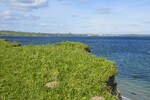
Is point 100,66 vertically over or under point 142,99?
over

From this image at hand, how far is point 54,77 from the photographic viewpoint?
8.42m

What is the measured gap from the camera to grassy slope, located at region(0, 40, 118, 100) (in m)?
7.16

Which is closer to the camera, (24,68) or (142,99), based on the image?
(24,68)

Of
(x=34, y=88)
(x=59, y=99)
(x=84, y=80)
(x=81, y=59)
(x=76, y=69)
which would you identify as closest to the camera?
(x=59, y=99)

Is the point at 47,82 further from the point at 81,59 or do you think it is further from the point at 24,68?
the point at 81,59

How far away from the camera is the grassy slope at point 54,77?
7.16 meters

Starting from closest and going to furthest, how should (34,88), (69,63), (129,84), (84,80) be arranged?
1. (34,88)
2. (84,80)
3. (69,63)
4. (129,84)

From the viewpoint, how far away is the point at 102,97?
280 inches

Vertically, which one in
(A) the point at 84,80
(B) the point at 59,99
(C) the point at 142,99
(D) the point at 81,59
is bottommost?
(C) the point at 142,99

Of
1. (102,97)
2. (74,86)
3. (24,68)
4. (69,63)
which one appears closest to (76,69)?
(69,63)

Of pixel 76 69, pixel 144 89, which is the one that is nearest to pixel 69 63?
pixel 76 69

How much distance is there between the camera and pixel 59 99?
6.81m

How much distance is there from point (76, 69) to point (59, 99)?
8.95 ft

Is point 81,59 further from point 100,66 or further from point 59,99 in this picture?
A: point 59,99
